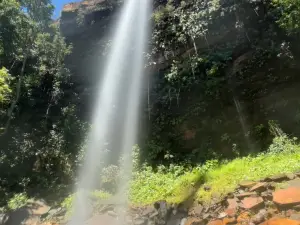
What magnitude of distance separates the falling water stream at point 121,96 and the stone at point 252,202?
14.0ft

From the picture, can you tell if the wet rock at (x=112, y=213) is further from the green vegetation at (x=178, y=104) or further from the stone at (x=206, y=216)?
the stone at (x=206, y=216)

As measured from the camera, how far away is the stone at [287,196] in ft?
20.4

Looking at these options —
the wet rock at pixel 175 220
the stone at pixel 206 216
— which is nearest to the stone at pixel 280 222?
the stone at pixel 206 216

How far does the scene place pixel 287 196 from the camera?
21.1ft

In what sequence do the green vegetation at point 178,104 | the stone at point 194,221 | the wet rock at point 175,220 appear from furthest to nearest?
1. the green vegetation at point 178,104
2. the wet rock at point 175,220
3. the stone at point 194,221

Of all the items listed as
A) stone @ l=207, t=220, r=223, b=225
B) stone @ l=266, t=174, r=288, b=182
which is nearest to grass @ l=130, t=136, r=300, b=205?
stone @ l=266, t=174, r=288, b=182

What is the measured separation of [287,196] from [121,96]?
10.6m

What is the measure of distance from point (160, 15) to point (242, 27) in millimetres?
4824

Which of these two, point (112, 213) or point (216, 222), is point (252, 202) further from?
point (112, 213)

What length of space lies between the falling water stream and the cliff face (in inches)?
33.2

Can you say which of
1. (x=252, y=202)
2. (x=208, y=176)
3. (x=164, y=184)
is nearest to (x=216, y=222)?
(x=252, y=202)

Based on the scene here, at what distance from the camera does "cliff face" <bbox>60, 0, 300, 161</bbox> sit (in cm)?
1077

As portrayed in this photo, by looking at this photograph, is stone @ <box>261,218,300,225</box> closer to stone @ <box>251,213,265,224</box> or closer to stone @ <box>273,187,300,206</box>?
stone @ <box>251,213,265,224</box>

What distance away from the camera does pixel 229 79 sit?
12.3 m
